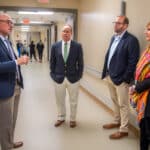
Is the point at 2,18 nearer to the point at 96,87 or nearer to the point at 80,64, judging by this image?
the point at 80,64

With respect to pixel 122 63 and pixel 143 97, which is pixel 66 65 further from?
pixel 143 97

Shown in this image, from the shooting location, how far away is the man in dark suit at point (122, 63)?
330 cm

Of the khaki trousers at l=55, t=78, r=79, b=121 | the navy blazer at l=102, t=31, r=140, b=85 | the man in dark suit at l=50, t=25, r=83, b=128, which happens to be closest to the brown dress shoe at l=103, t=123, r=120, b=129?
the khaki trousers at l=55, t=78, r=79, b=121

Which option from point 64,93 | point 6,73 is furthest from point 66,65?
point 6,73

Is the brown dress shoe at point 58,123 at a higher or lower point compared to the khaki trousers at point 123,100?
lower

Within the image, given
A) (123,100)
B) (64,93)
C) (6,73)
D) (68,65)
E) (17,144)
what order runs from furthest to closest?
(64,93), (68,65), (123,100), (17,144), (6,73)

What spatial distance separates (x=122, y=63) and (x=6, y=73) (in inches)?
61.1

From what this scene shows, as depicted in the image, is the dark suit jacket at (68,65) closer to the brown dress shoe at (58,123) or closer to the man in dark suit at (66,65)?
the man in dark suit at (66,65)

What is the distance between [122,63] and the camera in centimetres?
340

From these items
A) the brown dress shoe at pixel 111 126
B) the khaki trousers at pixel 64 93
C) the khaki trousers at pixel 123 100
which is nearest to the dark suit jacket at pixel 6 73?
the khaki trousers at pixel 64 93

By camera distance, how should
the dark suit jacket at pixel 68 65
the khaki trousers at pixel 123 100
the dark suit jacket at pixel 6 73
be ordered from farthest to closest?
the dark suit jacket at pixel 68 65 → the khaki trousers at pixel 123 100 → the dark suit jacket at pixel 6 73

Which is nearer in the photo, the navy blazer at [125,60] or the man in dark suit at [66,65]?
the navy blazer at [125,60]

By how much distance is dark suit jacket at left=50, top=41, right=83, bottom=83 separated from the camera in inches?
152

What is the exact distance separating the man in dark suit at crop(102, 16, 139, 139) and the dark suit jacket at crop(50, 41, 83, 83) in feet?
1.62
